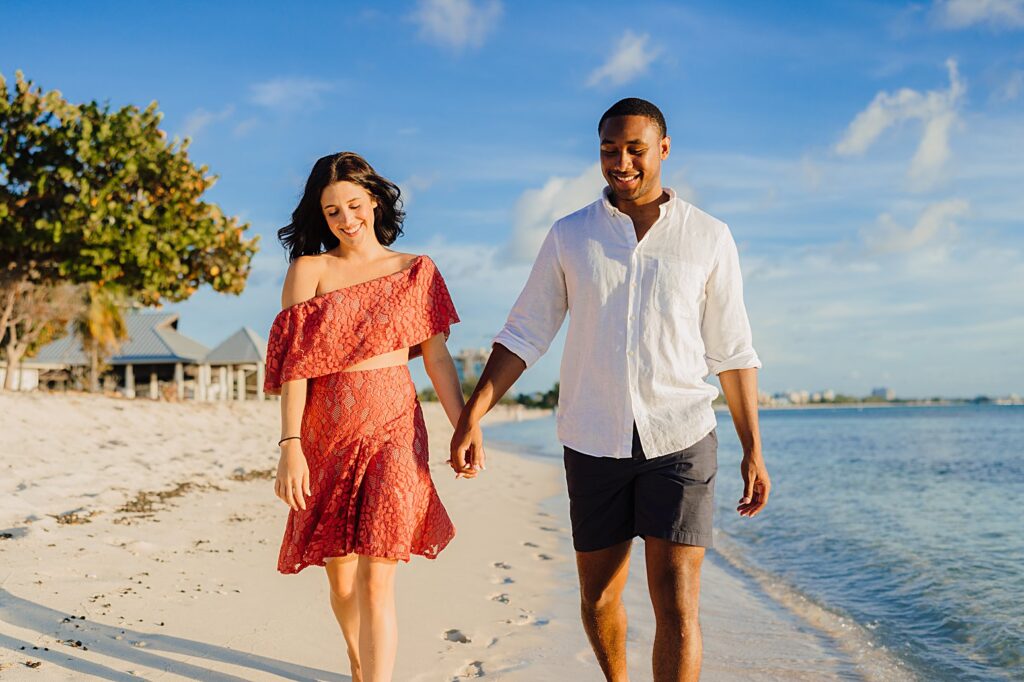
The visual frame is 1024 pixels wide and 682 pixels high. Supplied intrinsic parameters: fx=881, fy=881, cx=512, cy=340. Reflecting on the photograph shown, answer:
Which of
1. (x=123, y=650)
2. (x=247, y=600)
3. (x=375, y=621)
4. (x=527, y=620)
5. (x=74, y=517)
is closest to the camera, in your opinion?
(x=375, y=621)

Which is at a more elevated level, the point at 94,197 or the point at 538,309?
the point at 94,197

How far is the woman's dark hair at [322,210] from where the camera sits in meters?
3.45

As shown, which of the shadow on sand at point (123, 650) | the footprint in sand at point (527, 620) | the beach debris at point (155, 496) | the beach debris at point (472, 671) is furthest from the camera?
the beach debris at point (155, 496)

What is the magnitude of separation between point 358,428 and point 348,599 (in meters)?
0.70

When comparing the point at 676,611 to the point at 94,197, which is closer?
the point at 676,611

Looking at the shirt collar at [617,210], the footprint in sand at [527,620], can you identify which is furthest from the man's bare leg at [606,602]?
the footprint in sand at [527,620]

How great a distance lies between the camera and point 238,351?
36.3 m

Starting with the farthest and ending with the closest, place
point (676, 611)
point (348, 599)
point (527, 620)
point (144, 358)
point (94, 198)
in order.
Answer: point (144, 358), point (94, 198), point (527, 620), point (348, 599), point (676, 611)

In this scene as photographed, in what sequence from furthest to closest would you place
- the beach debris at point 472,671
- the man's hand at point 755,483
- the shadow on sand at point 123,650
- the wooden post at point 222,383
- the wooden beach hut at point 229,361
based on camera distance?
the wooden post at point 222,383
the wooden beach hut at point 229,361
the beach debris at point 472,671
the shadow on sand at point 123,650
the man's hand at point 755,483

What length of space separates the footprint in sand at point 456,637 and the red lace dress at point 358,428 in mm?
1258

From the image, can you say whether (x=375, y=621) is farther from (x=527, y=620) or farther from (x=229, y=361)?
(x=229, y=361)

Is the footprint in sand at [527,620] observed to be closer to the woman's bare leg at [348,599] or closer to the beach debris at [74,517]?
the woman's bare leg at [348,599]

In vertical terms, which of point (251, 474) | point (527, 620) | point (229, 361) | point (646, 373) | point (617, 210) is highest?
point (229, 361)

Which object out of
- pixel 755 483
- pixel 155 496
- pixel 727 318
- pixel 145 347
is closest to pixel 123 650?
pixel 755 483
